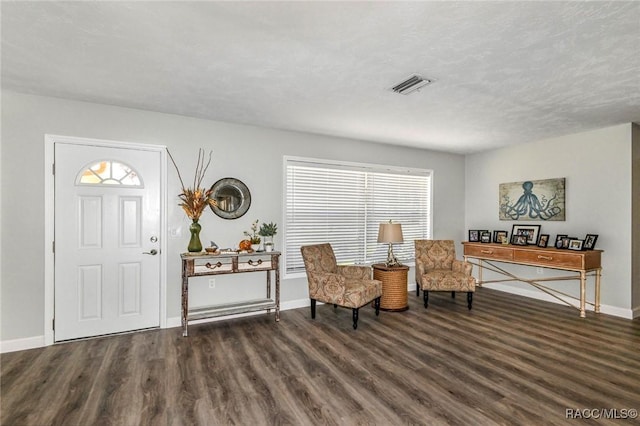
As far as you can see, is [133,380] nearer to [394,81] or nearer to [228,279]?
[228,279]

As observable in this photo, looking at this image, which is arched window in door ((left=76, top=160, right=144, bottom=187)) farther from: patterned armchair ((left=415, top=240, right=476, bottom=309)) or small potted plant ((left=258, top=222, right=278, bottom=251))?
patterned armchair ((left=415, top=240, right=476, bottom=309))

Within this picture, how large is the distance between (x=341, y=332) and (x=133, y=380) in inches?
82.1

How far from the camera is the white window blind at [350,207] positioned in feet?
15.6

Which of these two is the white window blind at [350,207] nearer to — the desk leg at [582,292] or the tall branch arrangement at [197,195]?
the tall branch arrangement at [197,195]

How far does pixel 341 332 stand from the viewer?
3682mm

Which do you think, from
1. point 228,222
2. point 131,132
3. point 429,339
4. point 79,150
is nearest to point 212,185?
point 228,222

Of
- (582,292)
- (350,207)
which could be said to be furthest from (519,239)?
(350,207)

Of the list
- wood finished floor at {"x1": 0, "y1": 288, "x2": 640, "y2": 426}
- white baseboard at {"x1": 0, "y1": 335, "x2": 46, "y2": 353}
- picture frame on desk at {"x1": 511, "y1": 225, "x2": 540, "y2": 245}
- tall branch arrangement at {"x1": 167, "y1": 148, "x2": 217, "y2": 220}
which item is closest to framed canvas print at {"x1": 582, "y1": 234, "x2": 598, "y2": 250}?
picture frame on desk at {"x1": 511, "y1": 225, "x2": 540, "y2": 245}

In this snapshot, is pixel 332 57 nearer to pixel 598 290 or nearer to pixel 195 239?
pixel 195 239

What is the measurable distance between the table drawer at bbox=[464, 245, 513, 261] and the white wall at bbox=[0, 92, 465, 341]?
1959mm

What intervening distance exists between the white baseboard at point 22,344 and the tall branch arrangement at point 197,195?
1.93 metres

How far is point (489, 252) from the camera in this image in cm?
538

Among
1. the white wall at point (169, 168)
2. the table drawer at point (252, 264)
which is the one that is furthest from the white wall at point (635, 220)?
the table drawer at point (252, 264)

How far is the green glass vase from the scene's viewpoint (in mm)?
3756
